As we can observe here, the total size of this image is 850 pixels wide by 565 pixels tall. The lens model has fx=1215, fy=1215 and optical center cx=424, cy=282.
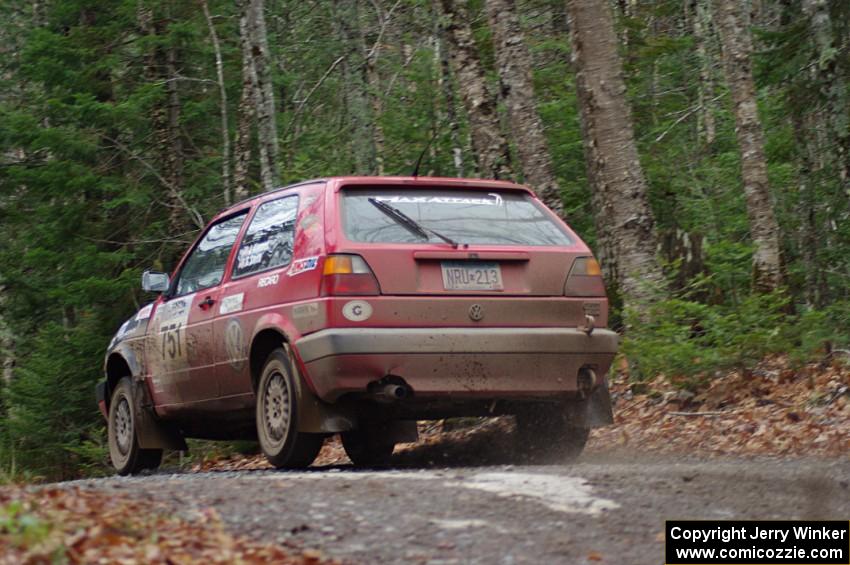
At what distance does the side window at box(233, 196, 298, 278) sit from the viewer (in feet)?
27.0

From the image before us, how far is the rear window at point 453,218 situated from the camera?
25.5 feet

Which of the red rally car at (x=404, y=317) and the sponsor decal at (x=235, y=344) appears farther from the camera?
the sponsor decal at (x=235, y=344)

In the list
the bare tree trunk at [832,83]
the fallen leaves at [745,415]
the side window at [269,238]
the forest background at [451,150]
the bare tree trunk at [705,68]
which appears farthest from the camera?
the bare tree trunk at [705,68]

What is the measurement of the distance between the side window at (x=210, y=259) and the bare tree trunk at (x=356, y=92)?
26.6ft

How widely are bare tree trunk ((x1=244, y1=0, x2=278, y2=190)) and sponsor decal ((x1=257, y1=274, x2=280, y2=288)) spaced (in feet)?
31.1

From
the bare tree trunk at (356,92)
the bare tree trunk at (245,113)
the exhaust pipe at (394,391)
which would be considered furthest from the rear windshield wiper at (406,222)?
the bare tree trunk at (245,113)

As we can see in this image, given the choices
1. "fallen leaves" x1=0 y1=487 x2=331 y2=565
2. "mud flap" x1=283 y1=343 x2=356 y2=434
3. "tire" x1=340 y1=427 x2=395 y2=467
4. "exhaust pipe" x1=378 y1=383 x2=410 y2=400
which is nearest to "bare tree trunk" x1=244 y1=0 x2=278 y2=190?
"tire" x1=340 y1=427 x2=395 y2=467

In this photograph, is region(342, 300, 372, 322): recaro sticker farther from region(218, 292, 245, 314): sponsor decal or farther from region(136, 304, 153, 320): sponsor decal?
region(136, 304, 153, 320): sponsor decal

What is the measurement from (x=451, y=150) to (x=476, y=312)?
10.7 m

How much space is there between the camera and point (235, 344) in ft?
28.2

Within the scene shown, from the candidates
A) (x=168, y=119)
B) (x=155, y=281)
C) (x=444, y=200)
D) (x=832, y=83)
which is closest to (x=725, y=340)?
(x=444, y=200)

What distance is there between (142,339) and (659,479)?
520 cm

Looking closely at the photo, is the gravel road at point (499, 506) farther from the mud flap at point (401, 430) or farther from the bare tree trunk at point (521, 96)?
the bare tree trunk at point (521, 96)

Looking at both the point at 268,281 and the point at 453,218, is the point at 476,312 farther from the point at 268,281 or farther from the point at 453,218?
the point at 268,281
